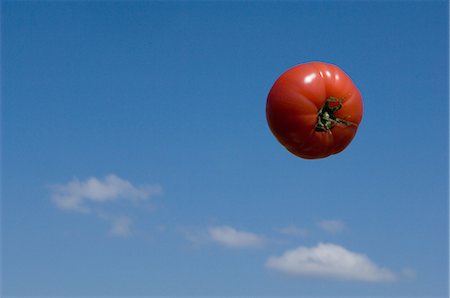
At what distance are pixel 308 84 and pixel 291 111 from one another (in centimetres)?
38

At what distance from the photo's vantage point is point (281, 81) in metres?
12.9

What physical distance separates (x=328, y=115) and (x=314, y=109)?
0.77ft

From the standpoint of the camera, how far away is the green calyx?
12766 mm

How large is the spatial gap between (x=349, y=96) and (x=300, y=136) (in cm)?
76

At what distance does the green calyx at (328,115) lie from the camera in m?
12.8

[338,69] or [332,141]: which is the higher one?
[338,69]

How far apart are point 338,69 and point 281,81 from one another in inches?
28.1

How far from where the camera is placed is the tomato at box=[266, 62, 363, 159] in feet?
41.6

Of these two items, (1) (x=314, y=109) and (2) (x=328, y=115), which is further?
(2) (x=328, y=115)

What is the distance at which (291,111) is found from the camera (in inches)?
499

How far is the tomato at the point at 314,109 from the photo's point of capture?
12688mm

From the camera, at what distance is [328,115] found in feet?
42.1

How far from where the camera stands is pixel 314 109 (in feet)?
41.6

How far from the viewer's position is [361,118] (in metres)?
13.1
